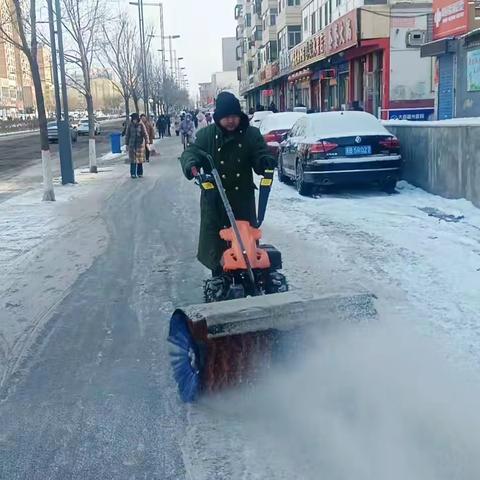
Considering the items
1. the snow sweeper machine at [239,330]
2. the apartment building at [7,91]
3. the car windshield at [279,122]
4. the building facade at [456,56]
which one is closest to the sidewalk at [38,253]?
the snow sweeper machine at [239,330]

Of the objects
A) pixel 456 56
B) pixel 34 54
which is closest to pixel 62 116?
pixel 34 54

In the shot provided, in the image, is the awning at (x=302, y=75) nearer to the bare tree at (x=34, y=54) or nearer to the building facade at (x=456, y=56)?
the building facade at (x=456, y=56)

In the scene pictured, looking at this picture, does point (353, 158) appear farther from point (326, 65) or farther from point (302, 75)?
point (302, 75)

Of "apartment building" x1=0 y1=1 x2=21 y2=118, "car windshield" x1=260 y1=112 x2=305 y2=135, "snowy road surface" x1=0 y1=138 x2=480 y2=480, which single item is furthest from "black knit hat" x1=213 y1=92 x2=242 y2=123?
"apartment building" x1=0 y1=1 x2=21 y2=118

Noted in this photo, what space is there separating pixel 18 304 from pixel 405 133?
27.5 feet

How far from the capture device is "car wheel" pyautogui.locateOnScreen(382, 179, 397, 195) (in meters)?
12.0

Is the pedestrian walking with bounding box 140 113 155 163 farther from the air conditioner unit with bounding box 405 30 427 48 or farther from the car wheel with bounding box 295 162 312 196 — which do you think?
the air conditioner unit with bounding box 405 30 427 48

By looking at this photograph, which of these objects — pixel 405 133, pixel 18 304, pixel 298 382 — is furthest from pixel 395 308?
Answer: pixel 405 133

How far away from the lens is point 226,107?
469 centimetres

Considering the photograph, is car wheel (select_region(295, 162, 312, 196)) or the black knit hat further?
car wheel (select_region(295, 162, 312, 196))

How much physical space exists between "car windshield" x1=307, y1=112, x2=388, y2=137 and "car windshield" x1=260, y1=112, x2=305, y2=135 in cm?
589

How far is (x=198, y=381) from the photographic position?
3.92 m

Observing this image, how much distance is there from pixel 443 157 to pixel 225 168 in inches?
259

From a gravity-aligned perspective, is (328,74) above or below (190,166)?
above
